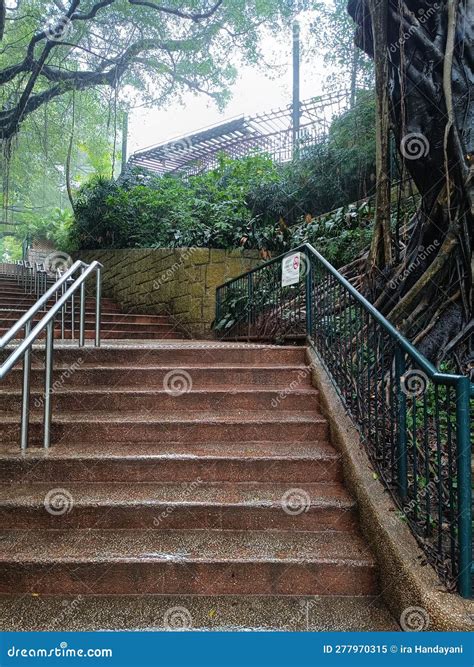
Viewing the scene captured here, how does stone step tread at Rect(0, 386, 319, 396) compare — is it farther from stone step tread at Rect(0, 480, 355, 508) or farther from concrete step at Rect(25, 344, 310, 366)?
stone step tread at Rect(0, 480, 355, 508)

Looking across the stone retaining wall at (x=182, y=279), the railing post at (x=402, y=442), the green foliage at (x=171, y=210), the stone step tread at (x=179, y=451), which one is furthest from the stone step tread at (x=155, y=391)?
the green foliage at (x=171, y=210)

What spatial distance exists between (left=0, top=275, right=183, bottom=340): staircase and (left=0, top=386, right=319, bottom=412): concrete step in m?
2.67

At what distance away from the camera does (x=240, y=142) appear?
12.6 metres

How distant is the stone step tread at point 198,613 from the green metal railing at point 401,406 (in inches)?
17.4

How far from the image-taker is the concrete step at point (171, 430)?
274 centimetres

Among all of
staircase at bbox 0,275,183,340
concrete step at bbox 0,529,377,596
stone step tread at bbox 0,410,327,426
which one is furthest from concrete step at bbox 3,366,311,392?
staircase at bbox 0,275,183,340

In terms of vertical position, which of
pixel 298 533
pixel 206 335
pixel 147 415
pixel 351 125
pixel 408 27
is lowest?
pixel 298 533

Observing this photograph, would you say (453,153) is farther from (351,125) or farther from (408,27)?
(351,125)

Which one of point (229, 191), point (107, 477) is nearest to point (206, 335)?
point (229, 191)

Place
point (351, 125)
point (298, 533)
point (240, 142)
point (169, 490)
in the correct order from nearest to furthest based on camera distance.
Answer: point (298, 533)
point (169, 490)
point (351, 125)
point (240, 142)

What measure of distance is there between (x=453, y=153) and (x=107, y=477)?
3311 millimetres

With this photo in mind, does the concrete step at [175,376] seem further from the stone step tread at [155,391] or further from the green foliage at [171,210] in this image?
the green foliage at [171,210]

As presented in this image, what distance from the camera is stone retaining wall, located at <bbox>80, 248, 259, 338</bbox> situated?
631 centimetres

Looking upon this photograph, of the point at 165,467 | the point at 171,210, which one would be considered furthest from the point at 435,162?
the point at 171,210
